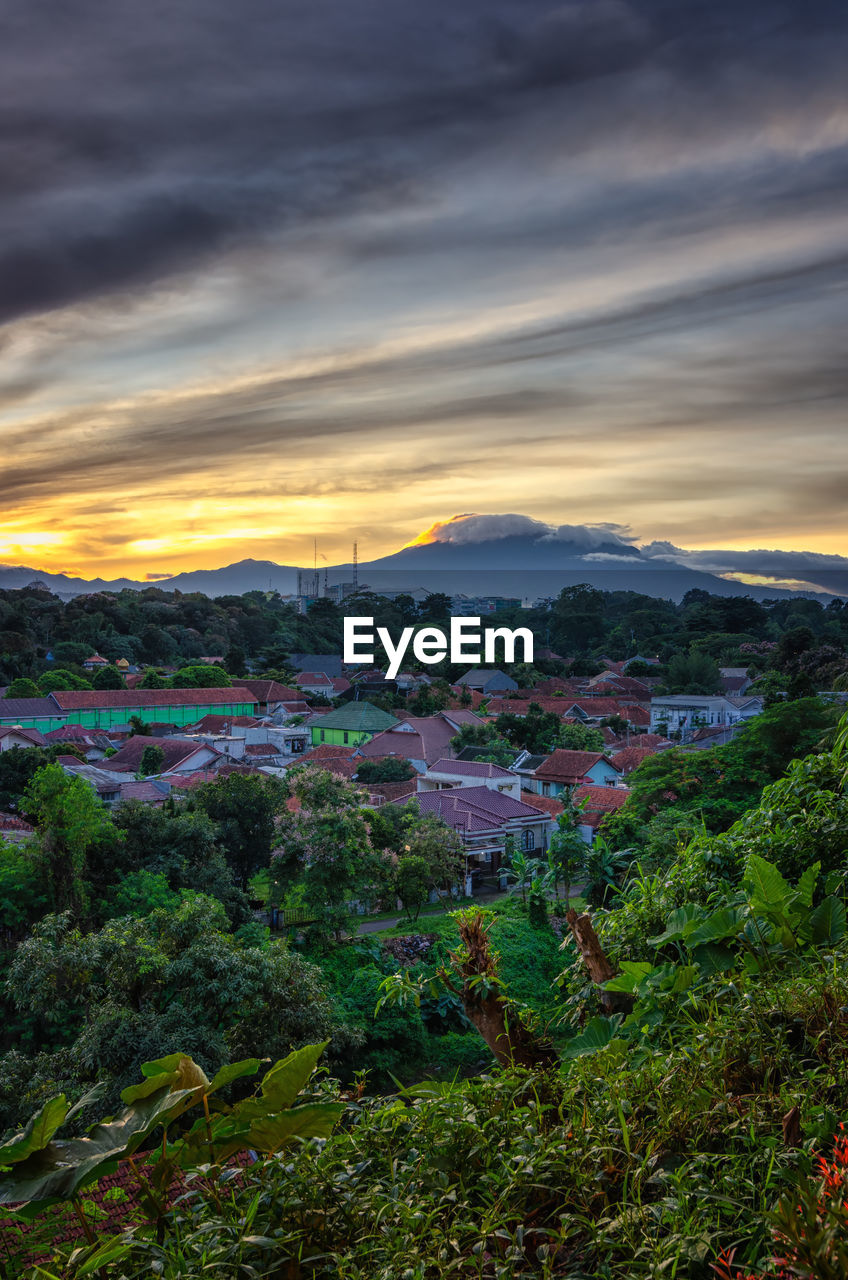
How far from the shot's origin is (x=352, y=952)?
12.2 metres

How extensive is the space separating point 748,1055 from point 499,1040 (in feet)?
1.74

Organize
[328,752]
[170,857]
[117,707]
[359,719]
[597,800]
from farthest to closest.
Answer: [117,707] → [359,719] → [328,752] → [597,800] → [170,857]

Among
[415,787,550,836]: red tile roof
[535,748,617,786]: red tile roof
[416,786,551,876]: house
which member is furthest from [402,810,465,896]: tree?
[535,748,617,786]: red tile roof

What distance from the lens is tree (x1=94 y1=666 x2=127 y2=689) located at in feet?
134

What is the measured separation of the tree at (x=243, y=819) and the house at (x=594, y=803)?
6.70m

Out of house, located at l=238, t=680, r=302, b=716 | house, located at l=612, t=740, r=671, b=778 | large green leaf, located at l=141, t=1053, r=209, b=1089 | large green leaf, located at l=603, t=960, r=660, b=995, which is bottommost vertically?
house, located at l=612, t=740, r=671, b=778

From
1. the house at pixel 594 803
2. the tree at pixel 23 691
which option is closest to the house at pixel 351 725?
the tree at pixel 23 691

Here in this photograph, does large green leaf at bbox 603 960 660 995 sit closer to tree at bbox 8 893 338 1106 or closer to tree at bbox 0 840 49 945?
tree at bbox 8 893 338 1106

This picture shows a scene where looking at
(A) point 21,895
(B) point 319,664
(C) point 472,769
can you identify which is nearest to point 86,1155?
(A) point 21,895

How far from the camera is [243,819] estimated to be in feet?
45.4

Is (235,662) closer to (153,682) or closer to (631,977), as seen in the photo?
(153,682)

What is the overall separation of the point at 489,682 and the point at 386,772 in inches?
976

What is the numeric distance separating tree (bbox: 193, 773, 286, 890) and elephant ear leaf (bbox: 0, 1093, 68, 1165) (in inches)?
497

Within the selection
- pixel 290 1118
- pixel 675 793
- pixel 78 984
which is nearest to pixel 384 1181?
pixel 290 1118
